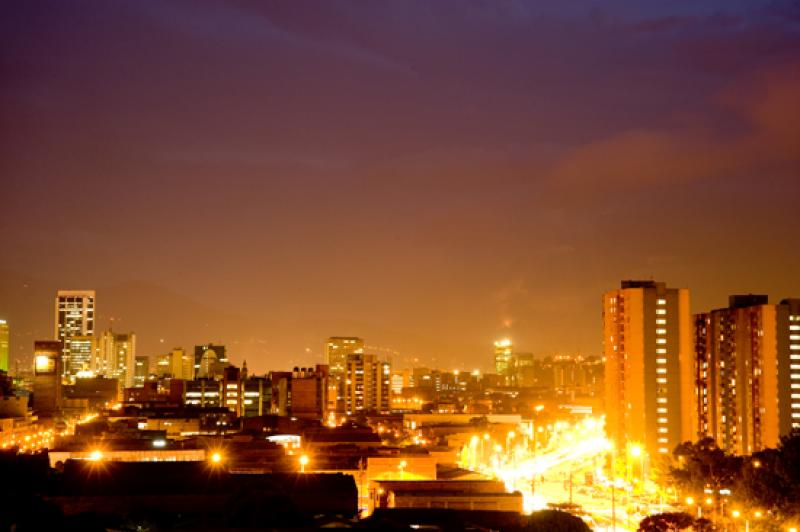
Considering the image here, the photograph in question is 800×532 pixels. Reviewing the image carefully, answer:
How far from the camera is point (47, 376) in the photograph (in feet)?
321

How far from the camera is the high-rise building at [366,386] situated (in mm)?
137250

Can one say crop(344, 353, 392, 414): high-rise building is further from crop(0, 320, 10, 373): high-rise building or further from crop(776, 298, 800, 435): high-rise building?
crop(776, 298, 800, 435): high-rise building

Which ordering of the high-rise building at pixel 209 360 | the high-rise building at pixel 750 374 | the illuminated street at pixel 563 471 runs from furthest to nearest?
the high-rise building at pixel 209 360 < the high-rise building at pixel 750 374 < the illuminated street at pixel 563 471

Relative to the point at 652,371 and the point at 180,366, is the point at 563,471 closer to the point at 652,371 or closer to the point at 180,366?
the point at 652,371

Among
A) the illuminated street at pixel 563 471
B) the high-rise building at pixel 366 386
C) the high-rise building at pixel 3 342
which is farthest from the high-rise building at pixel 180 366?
the illuminated street at pixel 563 471

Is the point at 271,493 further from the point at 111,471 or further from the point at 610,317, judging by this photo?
the point at 610,317

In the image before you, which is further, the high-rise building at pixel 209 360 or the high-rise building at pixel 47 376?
the high-rise building at pixel 209 360

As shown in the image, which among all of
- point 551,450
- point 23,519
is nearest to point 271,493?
point 23,519

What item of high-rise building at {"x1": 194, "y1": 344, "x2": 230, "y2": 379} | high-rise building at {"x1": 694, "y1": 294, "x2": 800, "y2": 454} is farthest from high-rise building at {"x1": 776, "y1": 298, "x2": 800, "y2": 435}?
high-rise building at {"x1": 194, "y1": 344, "x2": 230, "y2": 379}

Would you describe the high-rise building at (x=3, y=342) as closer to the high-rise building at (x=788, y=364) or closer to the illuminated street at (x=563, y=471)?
the illuminated street at (x=563, y=471)

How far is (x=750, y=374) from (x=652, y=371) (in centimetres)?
826

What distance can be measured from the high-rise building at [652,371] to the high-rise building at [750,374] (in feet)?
7.67

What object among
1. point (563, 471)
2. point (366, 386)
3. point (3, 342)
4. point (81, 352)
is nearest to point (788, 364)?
point (563, 471)

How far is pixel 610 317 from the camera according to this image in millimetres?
94938
